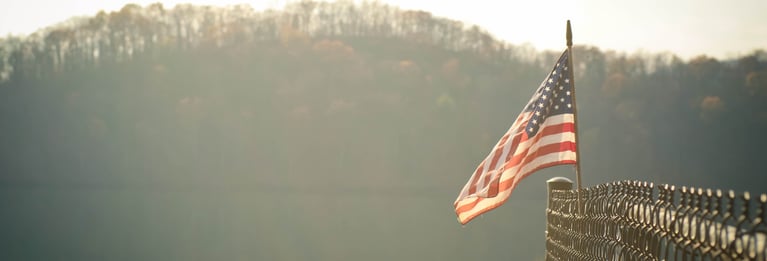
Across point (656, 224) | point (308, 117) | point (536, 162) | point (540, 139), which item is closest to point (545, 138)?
point (540, 139)

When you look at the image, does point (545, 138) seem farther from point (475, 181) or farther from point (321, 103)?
point (321, 103)

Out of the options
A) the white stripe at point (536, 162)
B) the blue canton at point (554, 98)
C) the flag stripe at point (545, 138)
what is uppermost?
the blue canton at point (554, 98)

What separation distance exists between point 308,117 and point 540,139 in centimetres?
8393

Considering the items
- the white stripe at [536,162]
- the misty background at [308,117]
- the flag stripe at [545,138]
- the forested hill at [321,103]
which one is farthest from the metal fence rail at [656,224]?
the forested hill at [321,103]

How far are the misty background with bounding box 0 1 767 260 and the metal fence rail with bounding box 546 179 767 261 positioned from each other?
47.3 metres

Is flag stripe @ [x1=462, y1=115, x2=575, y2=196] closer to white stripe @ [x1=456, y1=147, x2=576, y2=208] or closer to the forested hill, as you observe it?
white stripe @ [x1=456, y1=147, x2=576, y2=208]

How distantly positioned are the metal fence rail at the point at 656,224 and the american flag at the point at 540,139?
23 centimetres

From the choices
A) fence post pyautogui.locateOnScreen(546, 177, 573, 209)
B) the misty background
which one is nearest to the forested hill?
the misty background

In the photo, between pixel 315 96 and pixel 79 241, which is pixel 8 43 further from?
pixel 79 241

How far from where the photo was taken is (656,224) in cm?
319

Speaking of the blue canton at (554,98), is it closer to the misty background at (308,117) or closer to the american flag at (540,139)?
the american flag at (540,139)

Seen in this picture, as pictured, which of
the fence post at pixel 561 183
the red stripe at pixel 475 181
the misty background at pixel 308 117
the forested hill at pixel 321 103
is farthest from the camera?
the forested hill at pixel 321 103

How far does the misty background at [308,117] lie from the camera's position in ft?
236

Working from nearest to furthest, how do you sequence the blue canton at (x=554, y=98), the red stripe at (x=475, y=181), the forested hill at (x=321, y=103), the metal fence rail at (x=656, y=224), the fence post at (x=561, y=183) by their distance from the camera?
the metal fence rail at (x=656, y=224) < the blue canton at (x=554, y=98) < the red stripe at (x=475, y=181) < the fence post at (x=561, y=183) < the forested hill at (x=321, y=103)
